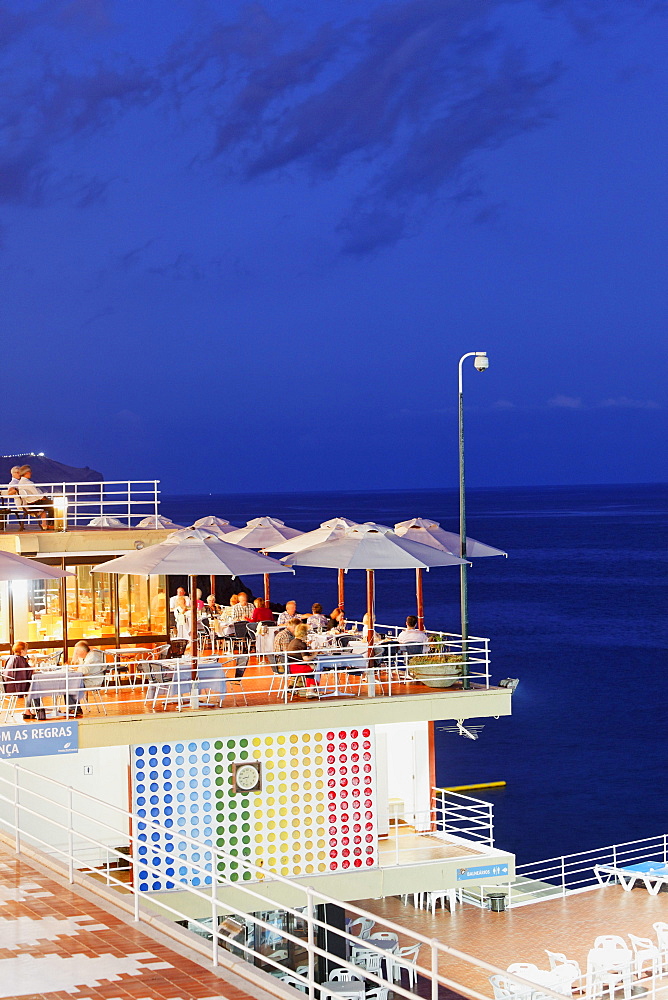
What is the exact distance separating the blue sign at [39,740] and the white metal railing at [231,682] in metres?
0.43

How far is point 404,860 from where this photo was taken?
1984cm

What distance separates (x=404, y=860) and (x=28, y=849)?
7633 millimetres

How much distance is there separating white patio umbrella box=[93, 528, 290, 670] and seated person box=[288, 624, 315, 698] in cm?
114

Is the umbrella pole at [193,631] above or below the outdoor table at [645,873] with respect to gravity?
above

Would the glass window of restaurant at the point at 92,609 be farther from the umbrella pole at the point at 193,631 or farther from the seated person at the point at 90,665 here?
the seated person at the point at 90,665

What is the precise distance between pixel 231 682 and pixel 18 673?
344cm

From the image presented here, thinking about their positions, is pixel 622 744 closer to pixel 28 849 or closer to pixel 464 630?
pixel 464 630

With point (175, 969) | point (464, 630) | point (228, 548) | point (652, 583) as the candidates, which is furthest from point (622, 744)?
point (652, 583)

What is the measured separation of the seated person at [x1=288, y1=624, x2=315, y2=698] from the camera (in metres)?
19.2

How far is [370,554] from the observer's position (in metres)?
19.9

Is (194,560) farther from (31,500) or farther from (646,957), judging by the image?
(646,957)

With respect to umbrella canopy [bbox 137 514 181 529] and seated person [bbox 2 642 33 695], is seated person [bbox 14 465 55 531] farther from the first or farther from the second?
seated person [bbox 2 642 33 695]

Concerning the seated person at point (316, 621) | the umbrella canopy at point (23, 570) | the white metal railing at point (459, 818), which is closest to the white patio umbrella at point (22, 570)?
the umbrella canopy at point (23, 570)

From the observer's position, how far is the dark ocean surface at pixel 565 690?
4462 cm
